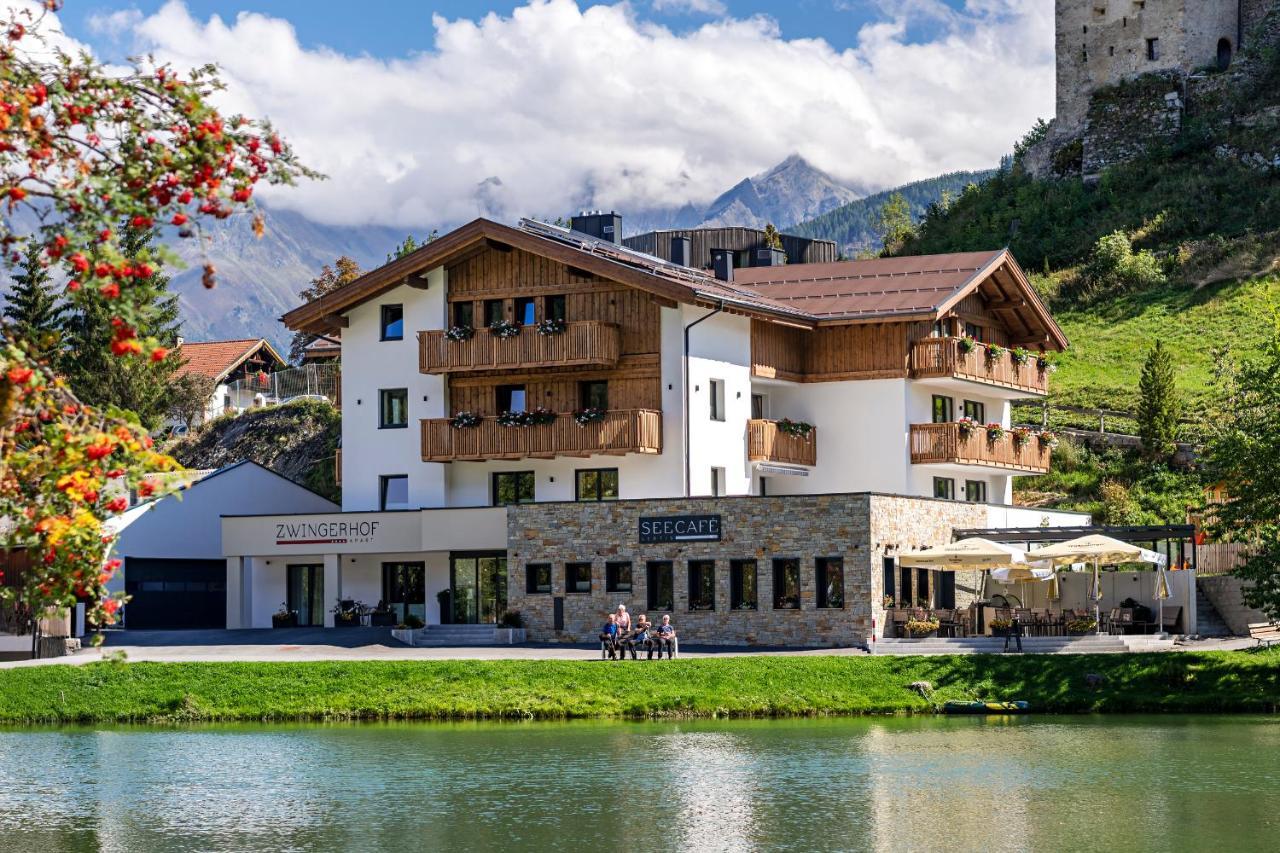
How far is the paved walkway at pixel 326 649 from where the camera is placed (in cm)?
4100

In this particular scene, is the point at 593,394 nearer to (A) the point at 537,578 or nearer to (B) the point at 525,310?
(B) the point at 525,310

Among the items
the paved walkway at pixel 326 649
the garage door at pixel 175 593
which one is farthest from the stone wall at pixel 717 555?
the garage door at pixel 175 593

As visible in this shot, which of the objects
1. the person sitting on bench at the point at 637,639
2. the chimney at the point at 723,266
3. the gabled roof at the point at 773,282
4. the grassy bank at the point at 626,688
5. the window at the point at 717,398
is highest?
the chimney at the point at 723,266

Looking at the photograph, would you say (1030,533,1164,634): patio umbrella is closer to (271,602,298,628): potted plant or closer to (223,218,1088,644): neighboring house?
(223,218,1088,644): neighboring house

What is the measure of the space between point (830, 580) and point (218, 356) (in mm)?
51266

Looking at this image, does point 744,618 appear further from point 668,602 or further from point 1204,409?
point 1204,409

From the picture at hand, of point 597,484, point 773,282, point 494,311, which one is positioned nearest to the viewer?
point 597,484

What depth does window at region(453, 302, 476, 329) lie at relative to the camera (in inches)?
2025

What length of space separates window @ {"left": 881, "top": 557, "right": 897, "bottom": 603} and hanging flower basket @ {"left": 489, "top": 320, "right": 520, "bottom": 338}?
11.9m

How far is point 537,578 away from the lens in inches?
1825

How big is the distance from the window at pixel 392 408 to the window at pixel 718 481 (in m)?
8.73

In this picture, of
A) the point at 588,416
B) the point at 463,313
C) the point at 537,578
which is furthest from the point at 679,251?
the point at 537,578

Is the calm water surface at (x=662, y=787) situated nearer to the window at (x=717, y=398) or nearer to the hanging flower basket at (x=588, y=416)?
the hanging flower basket at (x=588, y=416)

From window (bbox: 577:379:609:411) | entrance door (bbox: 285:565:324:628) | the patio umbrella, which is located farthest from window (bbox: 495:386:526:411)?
the patio umbrella
